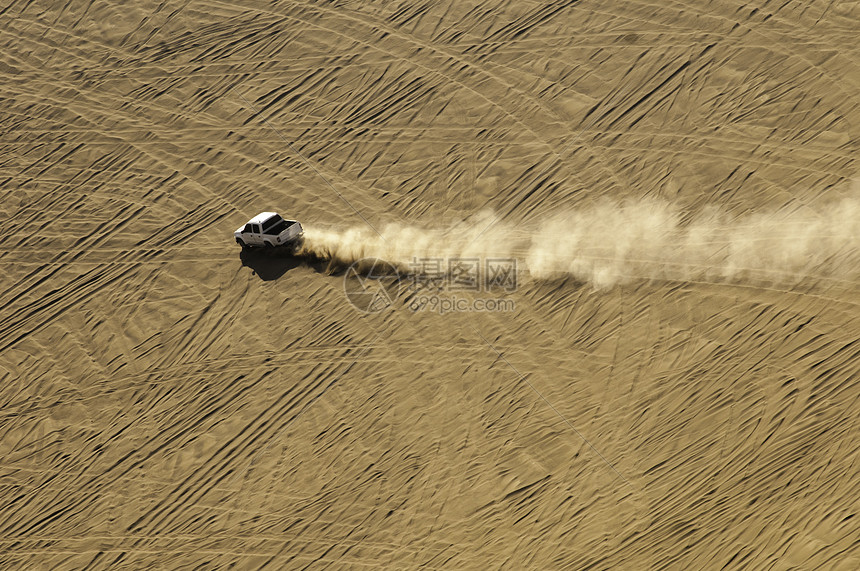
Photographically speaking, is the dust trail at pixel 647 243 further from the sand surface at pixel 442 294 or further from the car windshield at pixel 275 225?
the car windshield at pixel 275 225

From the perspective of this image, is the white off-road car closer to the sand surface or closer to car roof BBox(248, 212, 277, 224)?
car roof BBox(248, 212, 277, 224)

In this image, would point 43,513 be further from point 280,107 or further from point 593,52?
point 593,52

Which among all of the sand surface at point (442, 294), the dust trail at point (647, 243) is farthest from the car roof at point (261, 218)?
the dust trail at point (647, 243)

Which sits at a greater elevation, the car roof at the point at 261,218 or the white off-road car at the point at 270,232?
the car roof at the point at 261,218

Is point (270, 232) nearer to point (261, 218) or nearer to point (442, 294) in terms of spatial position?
point (261, 218)

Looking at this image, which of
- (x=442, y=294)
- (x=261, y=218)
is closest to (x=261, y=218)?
(x=261, y=218)
